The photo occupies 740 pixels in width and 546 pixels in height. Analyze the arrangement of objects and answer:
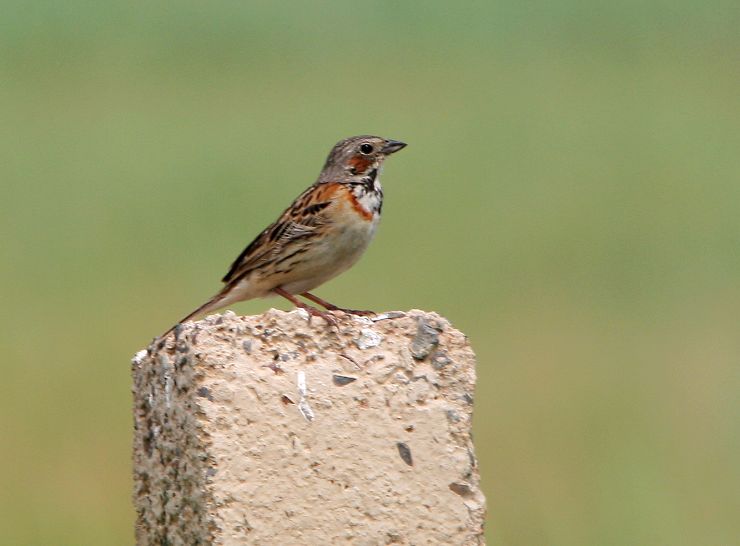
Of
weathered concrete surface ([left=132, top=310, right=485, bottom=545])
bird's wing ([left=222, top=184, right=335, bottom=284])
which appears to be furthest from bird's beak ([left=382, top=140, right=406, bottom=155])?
weathered concrete surface ([left=132, top=310, right=485, bottom=545])

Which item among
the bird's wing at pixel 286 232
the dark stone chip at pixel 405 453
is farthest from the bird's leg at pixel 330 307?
the dark stone chip at pixel 405 453

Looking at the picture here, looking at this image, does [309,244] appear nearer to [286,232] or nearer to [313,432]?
[286,232]

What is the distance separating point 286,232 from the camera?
743cm

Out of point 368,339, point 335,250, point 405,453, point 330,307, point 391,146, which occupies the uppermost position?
point 391,146

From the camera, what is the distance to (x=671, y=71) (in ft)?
87.7

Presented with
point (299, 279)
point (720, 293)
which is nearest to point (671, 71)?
point (720, 293)

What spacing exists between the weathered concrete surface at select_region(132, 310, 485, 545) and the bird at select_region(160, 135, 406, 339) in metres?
2.26

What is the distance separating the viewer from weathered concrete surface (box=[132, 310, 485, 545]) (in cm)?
471

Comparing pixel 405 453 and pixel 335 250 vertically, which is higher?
pixel 335 250

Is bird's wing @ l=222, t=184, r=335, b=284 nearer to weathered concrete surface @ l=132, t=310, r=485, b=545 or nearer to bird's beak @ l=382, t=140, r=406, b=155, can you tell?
bird's beak @ l=382, t=140, r=406, b=155

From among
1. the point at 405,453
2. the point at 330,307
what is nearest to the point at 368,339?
the point at 405,453

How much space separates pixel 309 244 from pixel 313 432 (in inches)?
103

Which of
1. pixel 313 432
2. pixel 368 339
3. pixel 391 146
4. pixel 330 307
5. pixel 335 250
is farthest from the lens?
pixel 391 146

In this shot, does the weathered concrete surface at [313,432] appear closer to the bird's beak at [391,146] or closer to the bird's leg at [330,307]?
the bird's leg at [330,307]
